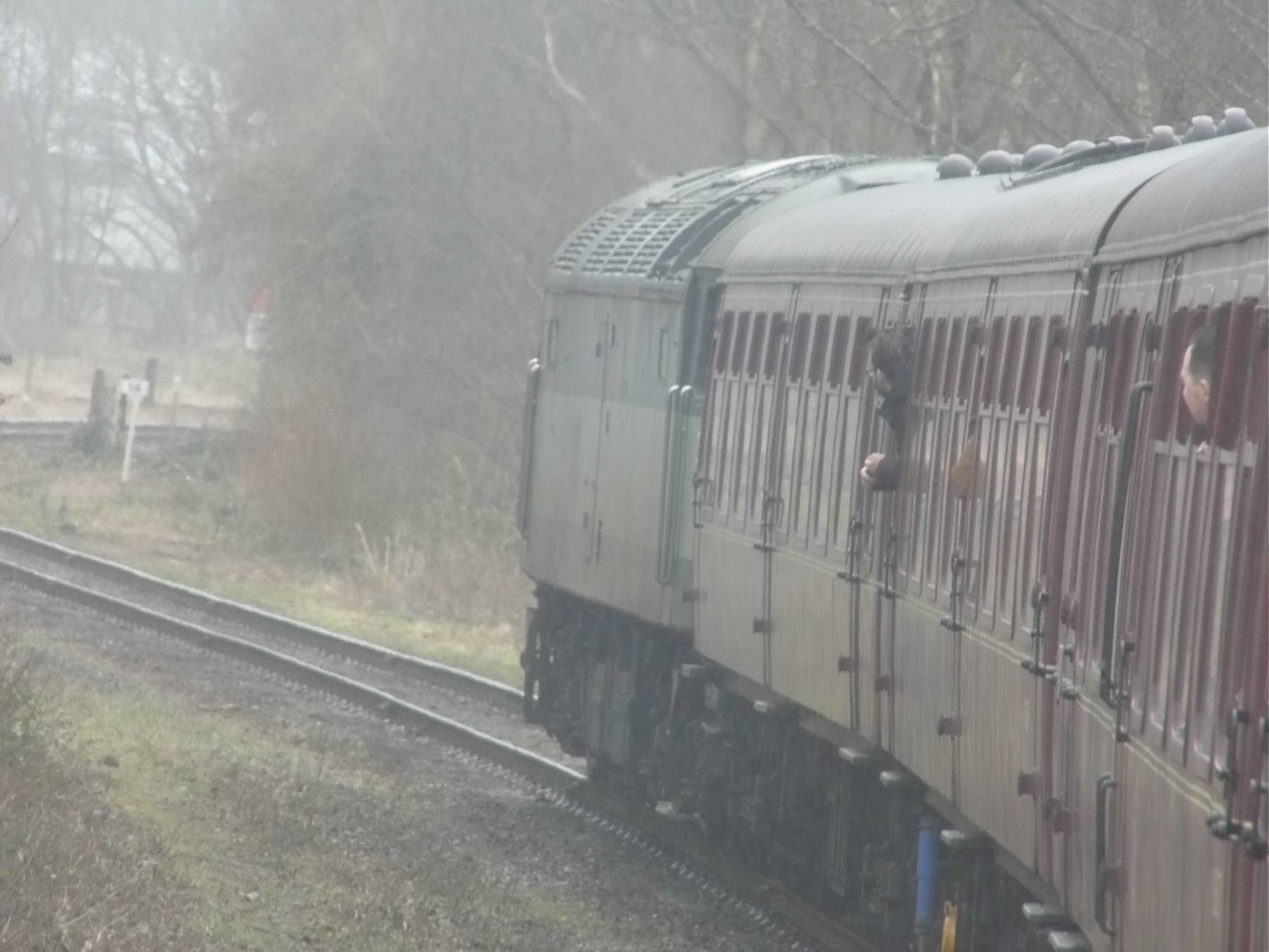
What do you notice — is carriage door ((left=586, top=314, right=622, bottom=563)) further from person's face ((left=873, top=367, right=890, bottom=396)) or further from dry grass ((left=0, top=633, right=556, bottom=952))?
person's face ((left=873, top=367, right=890, bottom=396))

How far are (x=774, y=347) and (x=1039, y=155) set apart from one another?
6.95 feet

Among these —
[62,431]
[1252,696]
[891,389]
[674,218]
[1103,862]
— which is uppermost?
[674,218]

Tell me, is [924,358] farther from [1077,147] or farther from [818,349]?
[818,349]

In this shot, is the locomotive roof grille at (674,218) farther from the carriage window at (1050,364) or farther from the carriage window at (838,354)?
the carriage window at (1050,364)

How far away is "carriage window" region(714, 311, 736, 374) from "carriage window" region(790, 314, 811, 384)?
1124 mm

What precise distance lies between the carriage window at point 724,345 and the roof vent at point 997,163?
6.19ft

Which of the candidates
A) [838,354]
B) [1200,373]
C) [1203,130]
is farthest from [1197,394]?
[838,354]

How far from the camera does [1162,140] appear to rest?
9.27 metres

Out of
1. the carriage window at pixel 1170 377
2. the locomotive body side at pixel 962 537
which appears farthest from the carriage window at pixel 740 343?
the carriage window at pixel 1170 377

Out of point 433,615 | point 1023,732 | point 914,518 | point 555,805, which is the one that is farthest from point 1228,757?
point 433,615

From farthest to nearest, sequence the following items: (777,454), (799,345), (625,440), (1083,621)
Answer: (625,440), (777,454), (799,345), (1083,621)

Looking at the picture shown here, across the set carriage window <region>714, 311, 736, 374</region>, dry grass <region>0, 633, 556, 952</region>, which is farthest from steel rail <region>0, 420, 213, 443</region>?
carriage window <region>714, 311, 736, 374</region>

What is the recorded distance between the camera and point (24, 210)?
60.6m

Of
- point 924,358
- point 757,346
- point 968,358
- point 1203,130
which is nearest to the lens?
point 968,358
